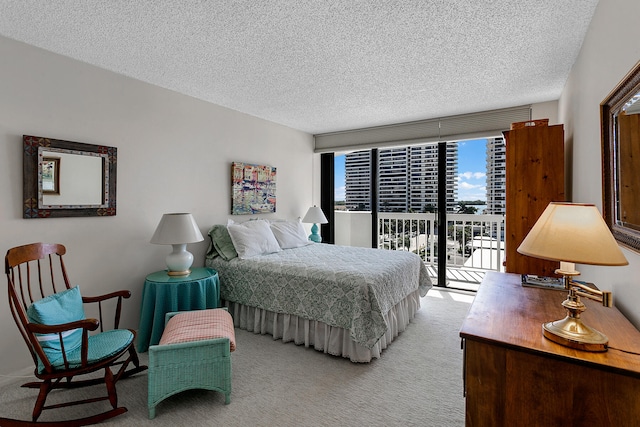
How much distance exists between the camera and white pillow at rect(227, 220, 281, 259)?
11.1ft

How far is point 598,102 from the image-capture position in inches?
71.1

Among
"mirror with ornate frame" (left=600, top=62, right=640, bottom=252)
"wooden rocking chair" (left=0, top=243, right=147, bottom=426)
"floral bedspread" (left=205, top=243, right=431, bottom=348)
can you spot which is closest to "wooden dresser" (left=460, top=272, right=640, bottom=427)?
"mirror with ornate frame" (left=600, top=62, right=640, bottom=252)

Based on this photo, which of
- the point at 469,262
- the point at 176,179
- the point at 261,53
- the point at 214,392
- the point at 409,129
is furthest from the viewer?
the point at 469,262

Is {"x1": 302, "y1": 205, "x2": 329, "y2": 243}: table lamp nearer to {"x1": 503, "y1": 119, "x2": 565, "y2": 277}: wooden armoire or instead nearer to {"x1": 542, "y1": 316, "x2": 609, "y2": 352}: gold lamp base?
{"x1": 503, "y1": 119, "x2": 565, "y2": 277}: wooden armoire

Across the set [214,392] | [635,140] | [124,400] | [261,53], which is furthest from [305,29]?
[124,400]

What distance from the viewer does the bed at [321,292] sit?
8.34ft

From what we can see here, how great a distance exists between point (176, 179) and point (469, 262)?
4.49 metres

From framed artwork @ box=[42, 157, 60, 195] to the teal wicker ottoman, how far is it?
1.51 meters

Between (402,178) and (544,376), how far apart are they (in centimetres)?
424

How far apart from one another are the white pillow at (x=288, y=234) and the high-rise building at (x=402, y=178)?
5.18 feet

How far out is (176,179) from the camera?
3336mm

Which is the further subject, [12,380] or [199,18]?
[12,380]

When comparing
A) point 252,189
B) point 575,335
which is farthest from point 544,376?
point 252,189

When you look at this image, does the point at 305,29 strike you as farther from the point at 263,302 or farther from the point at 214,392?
the point at 214,392
